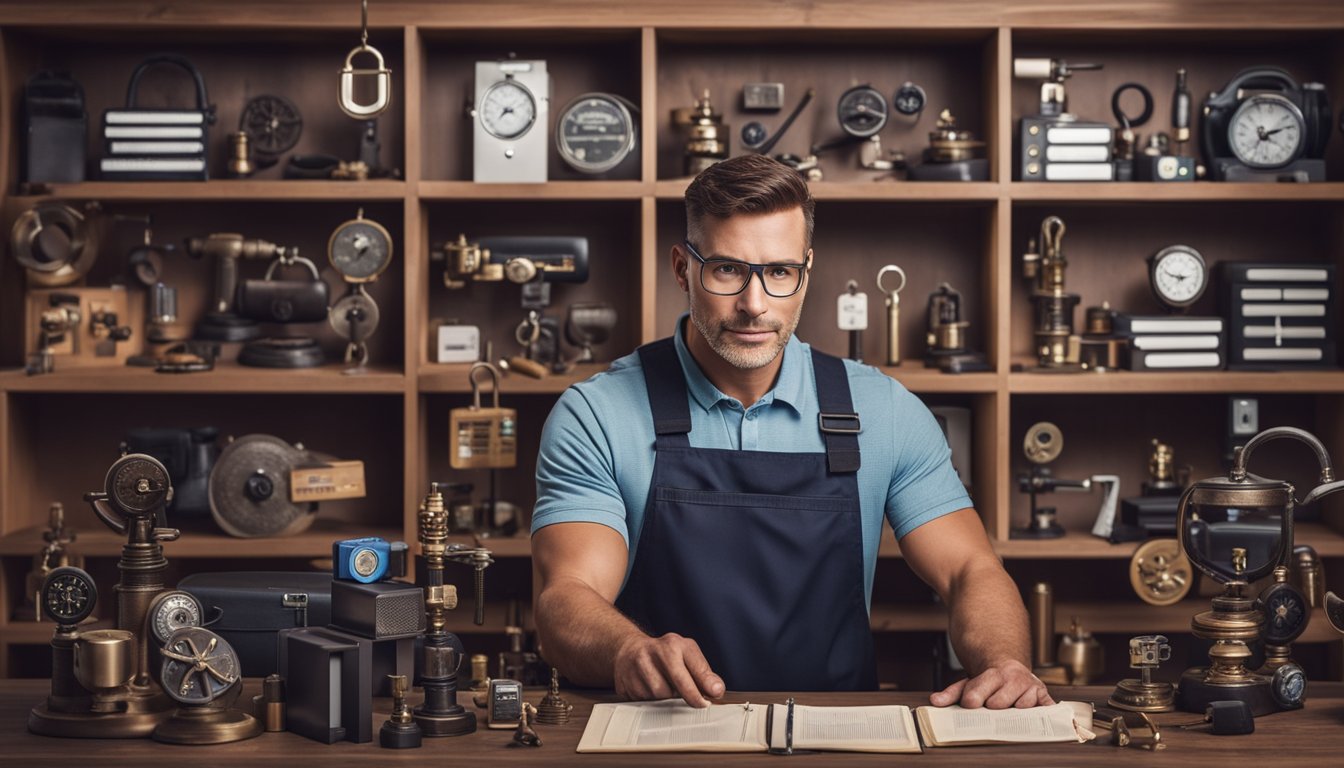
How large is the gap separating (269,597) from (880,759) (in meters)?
1.08

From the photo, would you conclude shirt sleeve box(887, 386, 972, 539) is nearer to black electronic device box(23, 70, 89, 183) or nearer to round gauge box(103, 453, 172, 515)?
round gauge box(103, 453, 172, 515)

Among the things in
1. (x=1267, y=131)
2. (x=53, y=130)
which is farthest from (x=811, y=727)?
(x=53, y=130)

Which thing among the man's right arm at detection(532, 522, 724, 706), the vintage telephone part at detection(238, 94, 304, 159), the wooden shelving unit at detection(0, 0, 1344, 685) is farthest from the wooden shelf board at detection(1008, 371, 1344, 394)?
the vintage telephone part at detection(238, 94, 304, 159)

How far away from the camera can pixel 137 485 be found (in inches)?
78.0

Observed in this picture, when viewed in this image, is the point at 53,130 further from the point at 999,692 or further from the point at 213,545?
the point at 999,692

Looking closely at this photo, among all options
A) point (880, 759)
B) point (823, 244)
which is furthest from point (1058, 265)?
point (880, 759)

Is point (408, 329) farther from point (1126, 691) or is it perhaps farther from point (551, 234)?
point (1126, 691)

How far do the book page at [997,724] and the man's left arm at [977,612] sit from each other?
1.2 inches

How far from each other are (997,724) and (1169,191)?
2390 mm

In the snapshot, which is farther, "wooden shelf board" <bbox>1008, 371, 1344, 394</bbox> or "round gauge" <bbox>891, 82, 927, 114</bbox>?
"round gauge" <bbox>891, 82, 927, 114</bbox>

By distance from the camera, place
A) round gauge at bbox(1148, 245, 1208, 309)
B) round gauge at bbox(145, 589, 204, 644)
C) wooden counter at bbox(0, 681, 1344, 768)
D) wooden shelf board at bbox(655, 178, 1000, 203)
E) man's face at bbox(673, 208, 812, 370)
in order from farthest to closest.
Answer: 1. round gauge at bbox(1148, 245, 1208, 309)
2. wooden shelf board at bbox(655, 178, 1000, 203)
3. man's face at bbox(673, 208, 812, 370)
4. round gauge at bbox(145, 589, 204, 644)
5. wooden counter at bbox(0, 681, 1344, 768)

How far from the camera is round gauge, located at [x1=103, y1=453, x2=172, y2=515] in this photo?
1973 millimetres

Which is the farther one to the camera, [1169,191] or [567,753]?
[1169,191]

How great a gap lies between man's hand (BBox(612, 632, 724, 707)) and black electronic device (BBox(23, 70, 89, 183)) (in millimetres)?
2729
